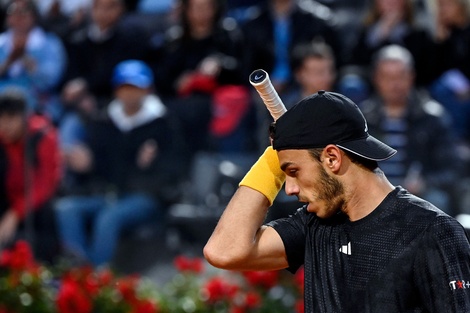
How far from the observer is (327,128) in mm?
3076

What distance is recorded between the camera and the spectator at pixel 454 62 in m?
7.57

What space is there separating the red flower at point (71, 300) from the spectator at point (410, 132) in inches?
87.4

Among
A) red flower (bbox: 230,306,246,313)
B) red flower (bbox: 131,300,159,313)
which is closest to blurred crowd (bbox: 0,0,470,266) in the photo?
red flower (bbox: 230,306,246,313)

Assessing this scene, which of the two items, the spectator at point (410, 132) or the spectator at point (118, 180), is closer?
the spectator at point (410, 132)

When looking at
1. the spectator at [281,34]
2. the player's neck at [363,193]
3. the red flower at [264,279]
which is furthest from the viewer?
the spectator at [281,34]

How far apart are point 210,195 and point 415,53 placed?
2.09 metres

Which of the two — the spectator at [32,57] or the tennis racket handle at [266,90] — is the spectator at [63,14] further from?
the tennis racket handle at [266,90]

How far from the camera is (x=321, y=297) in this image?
3168mm

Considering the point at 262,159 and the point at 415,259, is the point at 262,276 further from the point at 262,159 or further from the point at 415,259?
the point at 415,259

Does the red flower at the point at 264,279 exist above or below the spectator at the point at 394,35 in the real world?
below

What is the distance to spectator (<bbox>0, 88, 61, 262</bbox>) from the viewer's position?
6.96m

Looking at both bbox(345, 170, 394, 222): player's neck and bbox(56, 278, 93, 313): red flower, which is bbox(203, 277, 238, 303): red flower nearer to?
bbox(56, 278, 93, 313): red flower

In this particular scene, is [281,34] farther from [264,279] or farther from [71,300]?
[71,300]

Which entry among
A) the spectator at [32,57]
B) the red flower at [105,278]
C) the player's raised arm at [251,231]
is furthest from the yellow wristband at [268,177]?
the spectator at [32,57]
